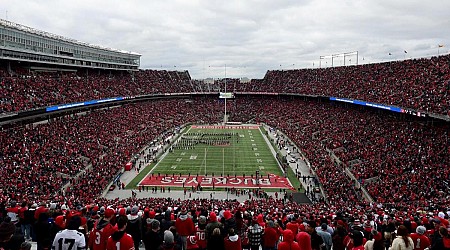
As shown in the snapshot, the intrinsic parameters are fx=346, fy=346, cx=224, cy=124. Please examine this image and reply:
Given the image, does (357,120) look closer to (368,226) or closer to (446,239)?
(368,226)

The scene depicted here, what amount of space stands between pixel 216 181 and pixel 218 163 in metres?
6.02

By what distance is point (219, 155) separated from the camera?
39.6 meters

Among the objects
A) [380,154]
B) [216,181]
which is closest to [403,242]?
[216,181]

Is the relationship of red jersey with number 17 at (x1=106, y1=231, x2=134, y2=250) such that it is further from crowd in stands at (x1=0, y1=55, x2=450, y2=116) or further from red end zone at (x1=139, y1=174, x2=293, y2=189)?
crowd in stands at (x1=0, y1=55, x2=450, y2=116)

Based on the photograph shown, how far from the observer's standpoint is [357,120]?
42.2 metres

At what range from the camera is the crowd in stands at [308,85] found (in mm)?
31734

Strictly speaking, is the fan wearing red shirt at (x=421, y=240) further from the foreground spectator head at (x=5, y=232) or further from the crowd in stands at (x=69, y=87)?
the crowd in stands at (x=69, y=87)

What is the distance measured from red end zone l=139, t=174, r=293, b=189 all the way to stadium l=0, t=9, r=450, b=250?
7.0 inches

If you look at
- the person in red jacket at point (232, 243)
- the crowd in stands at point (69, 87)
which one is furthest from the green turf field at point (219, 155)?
the person in red jacket at point (232, 243)

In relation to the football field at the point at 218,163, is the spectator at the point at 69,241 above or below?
above

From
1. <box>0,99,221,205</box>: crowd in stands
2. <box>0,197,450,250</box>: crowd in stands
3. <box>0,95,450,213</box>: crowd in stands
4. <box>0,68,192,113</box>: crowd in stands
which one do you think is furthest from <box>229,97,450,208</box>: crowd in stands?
<box>0,68,192,113</box>: crowd in stands

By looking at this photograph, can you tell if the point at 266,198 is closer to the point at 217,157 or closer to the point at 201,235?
the point at 217,157

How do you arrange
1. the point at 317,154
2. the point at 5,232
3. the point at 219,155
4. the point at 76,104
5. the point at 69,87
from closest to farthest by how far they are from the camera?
the point at 5,232 → the point at 317,154 → the point at 219,155 → the point at 76,104 → the point at 69,87

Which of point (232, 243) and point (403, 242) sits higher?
point (403, 242)
